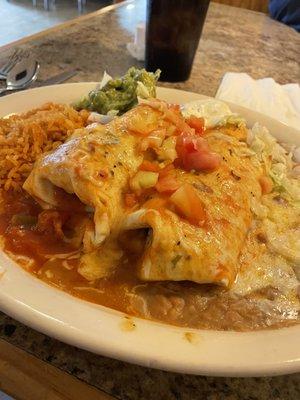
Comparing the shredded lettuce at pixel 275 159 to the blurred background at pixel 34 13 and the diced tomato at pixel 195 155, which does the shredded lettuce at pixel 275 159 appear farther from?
the blurred background at pixel 34 13

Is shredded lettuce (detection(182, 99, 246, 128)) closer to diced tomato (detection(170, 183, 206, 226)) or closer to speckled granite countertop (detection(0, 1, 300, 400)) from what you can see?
diced tomato (detection(170, 183, 206, 226))

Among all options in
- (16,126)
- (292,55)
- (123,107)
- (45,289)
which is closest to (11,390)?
(45,289)

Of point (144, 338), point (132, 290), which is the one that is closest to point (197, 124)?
point (132, 290)

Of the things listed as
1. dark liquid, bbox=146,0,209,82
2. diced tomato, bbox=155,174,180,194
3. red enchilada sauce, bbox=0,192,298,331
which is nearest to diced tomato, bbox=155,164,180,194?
diced tomato, bbox=155,174,180,194

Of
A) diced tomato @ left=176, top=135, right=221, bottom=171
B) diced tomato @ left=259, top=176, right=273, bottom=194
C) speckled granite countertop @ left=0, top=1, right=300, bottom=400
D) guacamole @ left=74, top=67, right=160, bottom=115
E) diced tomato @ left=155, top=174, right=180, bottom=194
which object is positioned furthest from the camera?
guacamole @ left=74, top=67, right=160, bottom=115

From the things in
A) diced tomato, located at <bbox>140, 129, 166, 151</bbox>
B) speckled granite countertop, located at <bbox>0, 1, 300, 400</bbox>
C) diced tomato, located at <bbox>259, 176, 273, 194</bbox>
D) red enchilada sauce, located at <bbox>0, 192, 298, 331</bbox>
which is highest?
diced tomato, located at <bbox>140, 129, 166, 151</bbox>

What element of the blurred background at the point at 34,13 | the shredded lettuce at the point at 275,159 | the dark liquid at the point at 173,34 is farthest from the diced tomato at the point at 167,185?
the blurred background at the point at 34,13

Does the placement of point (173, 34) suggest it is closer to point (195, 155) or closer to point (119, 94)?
point (119, 94)
